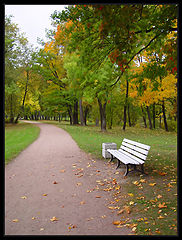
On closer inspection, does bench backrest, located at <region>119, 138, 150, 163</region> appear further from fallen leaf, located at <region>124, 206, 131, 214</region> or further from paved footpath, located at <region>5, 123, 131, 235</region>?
fallen leaf, located at <region>124, 206, 131, 214</region>

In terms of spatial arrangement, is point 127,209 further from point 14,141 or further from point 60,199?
point 14,141

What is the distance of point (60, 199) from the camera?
4.15 m

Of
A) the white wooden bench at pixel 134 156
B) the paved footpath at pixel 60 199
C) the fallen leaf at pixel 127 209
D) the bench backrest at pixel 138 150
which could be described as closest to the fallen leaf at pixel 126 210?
the fallen leaf at pixel 127 209

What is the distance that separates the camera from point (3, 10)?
2.97 metres

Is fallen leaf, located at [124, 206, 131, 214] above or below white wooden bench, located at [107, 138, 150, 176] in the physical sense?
below

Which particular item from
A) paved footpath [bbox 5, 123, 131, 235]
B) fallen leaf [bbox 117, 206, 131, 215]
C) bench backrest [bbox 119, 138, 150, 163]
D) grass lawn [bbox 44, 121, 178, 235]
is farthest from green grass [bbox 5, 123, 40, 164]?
fallen leaf [bbox 117, 206, 131, 215]

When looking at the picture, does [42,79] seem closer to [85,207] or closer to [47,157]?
[47,157]

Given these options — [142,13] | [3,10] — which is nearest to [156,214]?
[142,13]

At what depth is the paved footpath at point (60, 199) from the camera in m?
3.07

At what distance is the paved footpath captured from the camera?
307cm

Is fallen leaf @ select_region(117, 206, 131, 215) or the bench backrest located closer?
fallen leaf @ select_region(117, 206, 131, 215)

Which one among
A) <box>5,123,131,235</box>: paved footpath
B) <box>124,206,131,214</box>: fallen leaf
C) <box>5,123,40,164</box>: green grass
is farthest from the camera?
<box>5,123,40,164</box>: green grass

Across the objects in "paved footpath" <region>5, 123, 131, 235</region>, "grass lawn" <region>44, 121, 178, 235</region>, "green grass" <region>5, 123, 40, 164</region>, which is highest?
"green grass" <region>5, 123, 40, 164</region>

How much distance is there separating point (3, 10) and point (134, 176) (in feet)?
15.9
